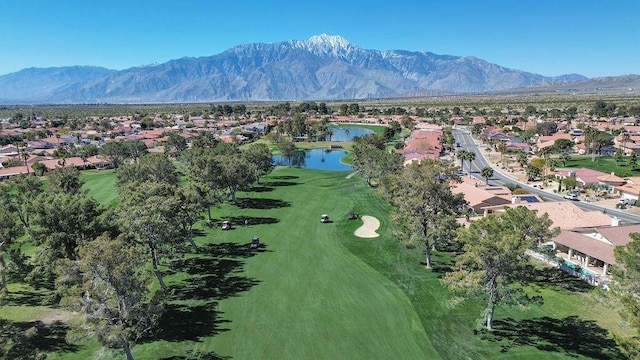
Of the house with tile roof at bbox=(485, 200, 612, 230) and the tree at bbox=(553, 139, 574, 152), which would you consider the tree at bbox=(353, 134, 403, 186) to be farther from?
the tree at bbox=(553, 139, 574, 152)

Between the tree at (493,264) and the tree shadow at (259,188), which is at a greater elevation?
the tree at (493,264)

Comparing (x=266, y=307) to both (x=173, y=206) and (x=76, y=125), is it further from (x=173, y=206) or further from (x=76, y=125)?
(x=76, y=125)

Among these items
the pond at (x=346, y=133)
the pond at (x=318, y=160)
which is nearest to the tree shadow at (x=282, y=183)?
the pond at (x=318, y=160)

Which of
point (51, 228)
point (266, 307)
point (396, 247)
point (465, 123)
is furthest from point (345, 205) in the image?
point (465, 123)

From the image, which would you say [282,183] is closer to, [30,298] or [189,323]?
[30,298]

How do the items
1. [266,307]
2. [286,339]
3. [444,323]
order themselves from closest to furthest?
[286,339] < [444,323] < [266,307]

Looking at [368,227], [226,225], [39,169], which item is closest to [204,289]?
[226,225]

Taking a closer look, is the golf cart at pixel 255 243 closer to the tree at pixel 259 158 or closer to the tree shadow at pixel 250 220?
the tree shadow at pixel 250 220
